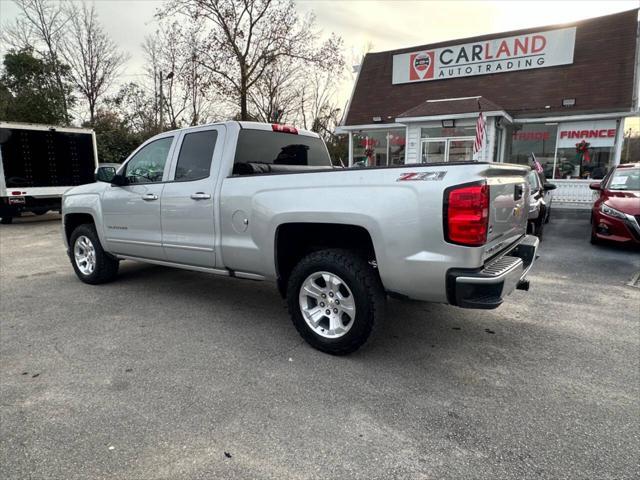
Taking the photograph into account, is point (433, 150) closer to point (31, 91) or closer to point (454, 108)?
point (454, 108)

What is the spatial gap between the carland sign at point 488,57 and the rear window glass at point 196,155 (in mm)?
15954

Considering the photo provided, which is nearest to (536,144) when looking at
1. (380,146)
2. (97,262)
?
(380,146)

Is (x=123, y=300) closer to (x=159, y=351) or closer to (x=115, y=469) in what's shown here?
(x=159, y=351)

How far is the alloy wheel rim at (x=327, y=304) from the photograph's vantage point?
3.36 meters

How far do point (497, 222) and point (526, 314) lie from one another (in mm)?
1951

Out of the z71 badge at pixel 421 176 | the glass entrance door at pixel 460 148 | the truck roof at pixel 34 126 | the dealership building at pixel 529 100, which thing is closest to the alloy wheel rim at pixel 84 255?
the z71 badge at pixel 421 176

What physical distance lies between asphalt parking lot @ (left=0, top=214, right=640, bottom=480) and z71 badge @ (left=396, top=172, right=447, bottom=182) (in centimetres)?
148

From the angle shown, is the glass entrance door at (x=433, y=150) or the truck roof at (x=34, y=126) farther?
the glass entrance door at (x=433, y=150)

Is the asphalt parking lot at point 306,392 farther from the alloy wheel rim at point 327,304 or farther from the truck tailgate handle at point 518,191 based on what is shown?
the truck tailgate handle at point 518,191

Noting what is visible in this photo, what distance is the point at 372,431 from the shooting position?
98.7 inches

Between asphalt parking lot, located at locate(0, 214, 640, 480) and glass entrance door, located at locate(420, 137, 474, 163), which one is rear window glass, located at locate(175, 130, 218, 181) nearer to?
asphalt parking lot, located at locate(0, 214, 640, 480)

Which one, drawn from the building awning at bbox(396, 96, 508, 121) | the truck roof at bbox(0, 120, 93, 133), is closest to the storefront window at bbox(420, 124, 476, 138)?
the building awning at bbox(396, 96, 508, 121)

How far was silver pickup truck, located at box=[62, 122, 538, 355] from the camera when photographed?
2814 mm

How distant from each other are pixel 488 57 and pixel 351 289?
16970 mm
